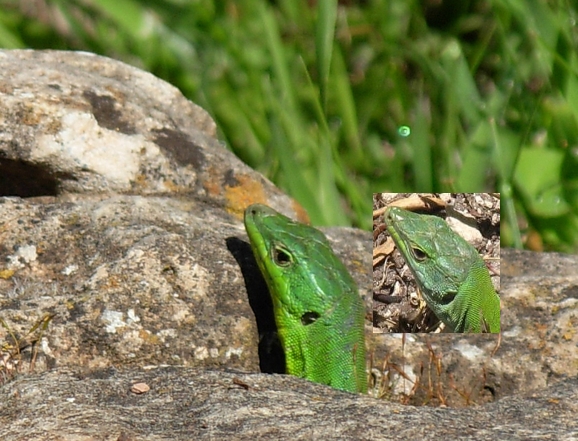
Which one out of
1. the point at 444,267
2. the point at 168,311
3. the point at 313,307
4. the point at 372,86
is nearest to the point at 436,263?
the point at 444,267

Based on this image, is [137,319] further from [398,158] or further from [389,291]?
[398,158]

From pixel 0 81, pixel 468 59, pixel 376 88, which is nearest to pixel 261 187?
pixel 0 81

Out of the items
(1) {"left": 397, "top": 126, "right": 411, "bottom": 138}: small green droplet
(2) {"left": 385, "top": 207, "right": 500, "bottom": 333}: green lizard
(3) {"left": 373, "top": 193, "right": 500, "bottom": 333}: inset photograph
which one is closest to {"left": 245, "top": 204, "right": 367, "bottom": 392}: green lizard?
(3) {"left": 373, "top": 193, "right": 500, "bottom": 333}: inset photograph

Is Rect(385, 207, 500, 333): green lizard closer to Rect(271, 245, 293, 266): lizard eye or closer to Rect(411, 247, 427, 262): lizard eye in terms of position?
Rect(411, 247, 427, 262): lizard eye

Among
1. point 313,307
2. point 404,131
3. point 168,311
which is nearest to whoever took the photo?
point 168,311

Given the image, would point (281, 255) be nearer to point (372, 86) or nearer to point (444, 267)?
point (444, 267)

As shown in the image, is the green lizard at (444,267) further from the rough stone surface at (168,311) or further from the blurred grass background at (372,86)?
the blurred grass background at (372,86)
